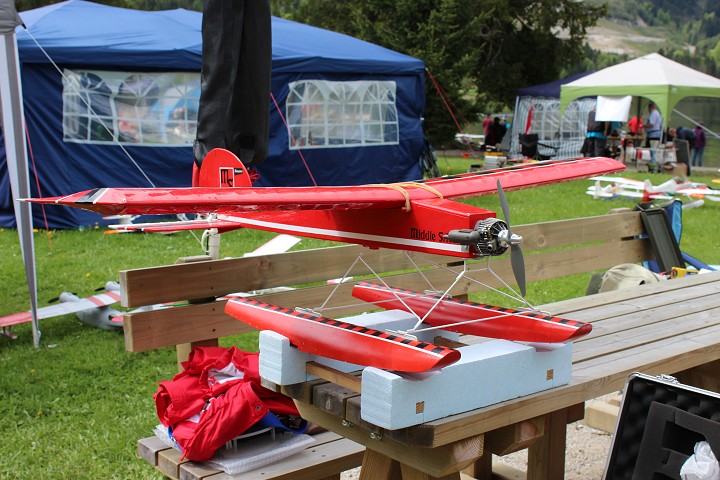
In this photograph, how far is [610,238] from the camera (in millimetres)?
5773

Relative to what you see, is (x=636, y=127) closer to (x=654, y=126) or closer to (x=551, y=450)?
(x=654, y=126)

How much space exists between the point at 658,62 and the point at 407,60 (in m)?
10.6

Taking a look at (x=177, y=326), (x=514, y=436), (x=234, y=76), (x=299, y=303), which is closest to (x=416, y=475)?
(x=514, y=436)

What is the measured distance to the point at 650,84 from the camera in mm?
21031

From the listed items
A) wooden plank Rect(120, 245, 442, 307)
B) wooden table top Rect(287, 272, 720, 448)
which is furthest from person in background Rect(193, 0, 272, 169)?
wooden table top Rect(287, 272, 720, 448)

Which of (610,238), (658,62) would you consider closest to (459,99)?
(658,62)

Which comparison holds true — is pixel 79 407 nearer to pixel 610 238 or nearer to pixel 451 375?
pixel 451 375

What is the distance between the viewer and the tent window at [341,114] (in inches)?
525

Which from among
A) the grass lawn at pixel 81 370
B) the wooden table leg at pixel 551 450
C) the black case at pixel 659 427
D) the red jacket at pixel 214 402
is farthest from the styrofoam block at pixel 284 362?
the grass lawn at pixel 81 370

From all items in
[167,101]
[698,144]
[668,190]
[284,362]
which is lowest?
[668,190]

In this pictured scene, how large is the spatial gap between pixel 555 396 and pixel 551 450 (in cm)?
97

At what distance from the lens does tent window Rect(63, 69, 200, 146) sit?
1142cm

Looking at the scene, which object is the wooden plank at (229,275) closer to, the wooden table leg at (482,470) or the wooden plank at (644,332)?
the wooden plank at (644,332)

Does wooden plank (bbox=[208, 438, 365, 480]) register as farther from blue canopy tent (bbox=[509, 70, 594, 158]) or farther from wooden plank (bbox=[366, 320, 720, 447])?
blue canopy tent (bbox=[509, 70, 594, 158])
